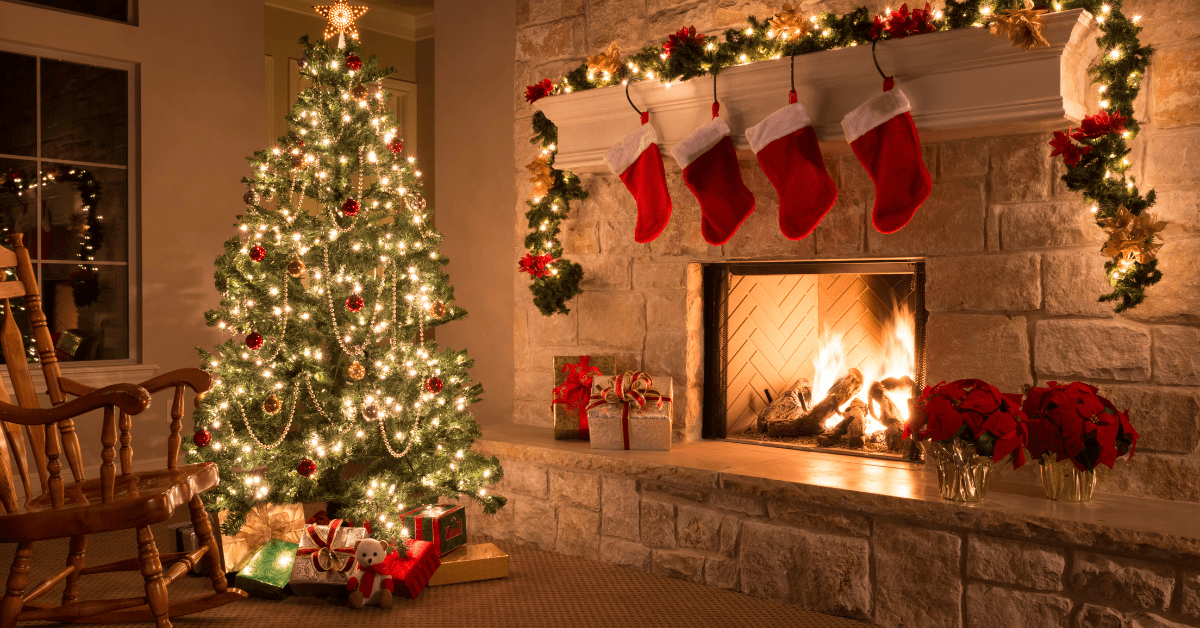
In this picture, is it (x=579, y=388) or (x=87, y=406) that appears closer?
(x=87, y=406)

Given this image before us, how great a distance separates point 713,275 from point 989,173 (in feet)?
3.56

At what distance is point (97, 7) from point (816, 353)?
3.67m

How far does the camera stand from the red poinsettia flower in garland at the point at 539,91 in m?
3.48

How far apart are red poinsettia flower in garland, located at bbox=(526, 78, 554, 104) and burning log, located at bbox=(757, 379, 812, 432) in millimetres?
1449

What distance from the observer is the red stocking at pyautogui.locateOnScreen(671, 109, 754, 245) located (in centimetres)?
285

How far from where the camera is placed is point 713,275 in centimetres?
343

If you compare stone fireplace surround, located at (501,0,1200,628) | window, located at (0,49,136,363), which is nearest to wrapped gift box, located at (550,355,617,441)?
stone fireplace surround, located at (501,0,1200,628)

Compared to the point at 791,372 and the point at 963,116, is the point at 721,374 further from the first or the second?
the point at 963,116

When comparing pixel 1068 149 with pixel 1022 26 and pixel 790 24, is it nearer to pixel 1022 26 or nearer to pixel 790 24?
pixel 1022 26

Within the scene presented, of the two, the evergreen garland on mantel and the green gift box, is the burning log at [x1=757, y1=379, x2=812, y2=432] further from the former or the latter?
the green gift box

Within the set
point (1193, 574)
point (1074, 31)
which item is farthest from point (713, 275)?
point (1193, 574)

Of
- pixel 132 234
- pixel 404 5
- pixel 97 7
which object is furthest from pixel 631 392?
pixel 404 5

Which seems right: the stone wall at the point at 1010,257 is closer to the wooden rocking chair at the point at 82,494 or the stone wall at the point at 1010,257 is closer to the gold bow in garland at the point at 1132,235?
the gold bow in garland at the point at 1132,235

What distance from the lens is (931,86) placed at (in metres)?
2.53
